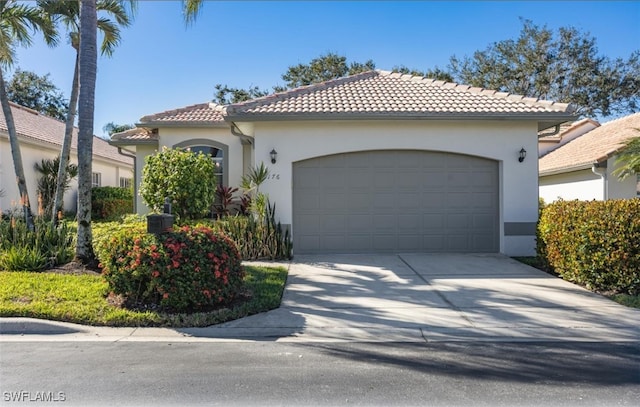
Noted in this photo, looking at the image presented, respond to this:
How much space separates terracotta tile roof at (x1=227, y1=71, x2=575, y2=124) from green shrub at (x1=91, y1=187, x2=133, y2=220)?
10.4 meters

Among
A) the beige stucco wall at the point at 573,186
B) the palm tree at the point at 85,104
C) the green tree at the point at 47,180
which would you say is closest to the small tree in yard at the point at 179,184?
the palm tree at the point at 85,104

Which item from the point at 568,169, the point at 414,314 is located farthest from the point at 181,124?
the point at 568,169

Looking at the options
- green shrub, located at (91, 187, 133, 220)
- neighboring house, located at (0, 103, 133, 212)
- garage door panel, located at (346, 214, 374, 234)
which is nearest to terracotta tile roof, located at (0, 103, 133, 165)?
neighboring house, located at (0, 103, 133, 212)

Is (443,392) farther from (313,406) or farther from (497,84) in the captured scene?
(497,84)

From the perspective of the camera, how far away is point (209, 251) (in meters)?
6.29

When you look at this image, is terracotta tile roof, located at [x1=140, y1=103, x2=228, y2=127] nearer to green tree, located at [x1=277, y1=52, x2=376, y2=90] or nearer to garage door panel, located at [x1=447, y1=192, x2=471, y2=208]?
garage door panel, located at [x1=447, y1=192, x2=471, y2=208]

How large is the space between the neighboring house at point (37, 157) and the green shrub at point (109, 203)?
3.68 ft

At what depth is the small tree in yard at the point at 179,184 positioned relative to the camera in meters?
11.1

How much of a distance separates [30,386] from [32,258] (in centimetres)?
523

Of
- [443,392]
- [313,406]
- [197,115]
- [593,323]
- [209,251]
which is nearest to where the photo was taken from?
[313,406]

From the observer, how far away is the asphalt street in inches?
146

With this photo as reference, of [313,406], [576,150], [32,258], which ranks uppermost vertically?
[576,150]

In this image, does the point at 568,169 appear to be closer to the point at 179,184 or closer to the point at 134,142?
the point at 179,184

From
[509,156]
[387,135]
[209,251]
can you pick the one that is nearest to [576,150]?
[509,156]
